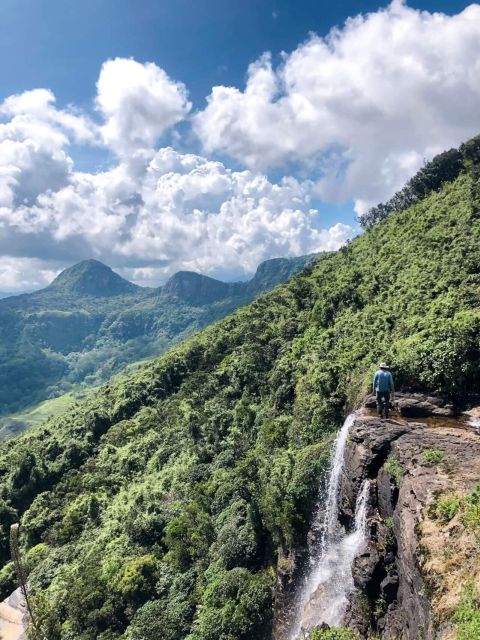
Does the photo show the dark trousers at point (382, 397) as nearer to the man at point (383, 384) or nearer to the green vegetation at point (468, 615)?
the man at point (383, 384)

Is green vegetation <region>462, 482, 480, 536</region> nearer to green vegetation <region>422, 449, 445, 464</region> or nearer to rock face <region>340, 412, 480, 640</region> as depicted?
rock face <region>340, 412, 480, 640</region>

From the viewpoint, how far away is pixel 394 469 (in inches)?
818

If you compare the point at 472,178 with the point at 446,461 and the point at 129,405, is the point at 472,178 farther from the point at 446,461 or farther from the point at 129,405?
the point at 129,405

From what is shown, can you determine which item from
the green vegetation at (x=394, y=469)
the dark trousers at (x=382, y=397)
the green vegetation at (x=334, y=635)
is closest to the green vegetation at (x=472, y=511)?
the green vegetation at (x=394, y=469)

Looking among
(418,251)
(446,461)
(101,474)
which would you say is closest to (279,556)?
(446,461)

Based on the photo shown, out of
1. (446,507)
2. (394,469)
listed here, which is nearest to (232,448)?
(394,469)

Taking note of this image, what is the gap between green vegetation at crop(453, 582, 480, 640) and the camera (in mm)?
10781

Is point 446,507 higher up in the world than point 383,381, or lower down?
lower down

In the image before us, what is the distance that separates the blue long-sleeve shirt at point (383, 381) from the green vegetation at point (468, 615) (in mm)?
12910

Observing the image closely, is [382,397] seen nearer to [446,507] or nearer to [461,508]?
[446,507]

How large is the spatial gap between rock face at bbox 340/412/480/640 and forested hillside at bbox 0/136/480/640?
275 inches

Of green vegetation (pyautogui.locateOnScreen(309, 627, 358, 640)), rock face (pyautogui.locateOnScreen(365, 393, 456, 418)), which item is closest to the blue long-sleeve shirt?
rock face (pyautogui.locateOnScreen(365, 393, 456, 418))

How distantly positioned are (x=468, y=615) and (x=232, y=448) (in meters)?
45.2

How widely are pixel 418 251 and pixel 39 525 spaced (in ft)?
214
